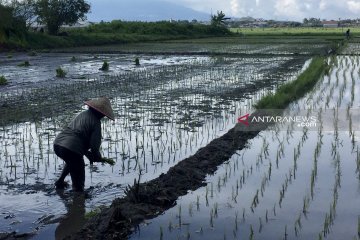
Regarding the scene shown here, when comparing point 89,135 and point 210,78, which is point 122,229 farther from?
point 210,78

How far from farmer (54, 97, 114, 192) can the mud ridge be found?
505mm

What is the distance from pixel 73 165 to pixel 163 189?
874mm

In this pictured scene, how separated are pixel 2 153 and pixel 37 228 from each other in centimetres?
236

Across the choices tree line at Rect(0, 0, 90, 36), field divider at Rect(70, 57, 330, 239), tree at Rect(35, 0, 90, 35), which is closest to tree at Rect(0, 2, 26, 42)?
tree line at Rect(0, 0, 90, 36)

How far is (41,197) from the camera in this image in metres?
4.68

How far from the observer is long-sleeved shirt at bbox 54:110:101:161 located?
4.64 m

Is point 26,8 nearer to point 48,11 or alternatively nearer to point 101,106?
point 48,11

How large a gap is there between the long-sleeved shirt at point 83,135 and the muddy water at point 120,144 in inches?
17.6

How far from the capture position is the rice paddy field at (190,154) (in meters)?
4.09

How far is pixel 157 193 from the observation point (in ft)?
14.9

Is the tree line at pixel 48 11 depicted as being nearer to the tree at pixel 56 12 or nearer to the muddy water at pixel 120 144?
the tree at pixel 56 12
